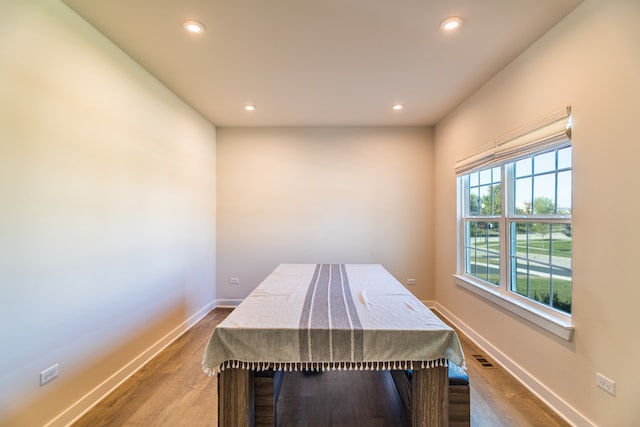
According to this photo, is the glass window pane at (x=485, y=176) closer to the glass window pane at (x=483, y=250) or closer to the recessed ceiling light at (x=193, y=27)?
the glass window pane at (x=483, y=250)

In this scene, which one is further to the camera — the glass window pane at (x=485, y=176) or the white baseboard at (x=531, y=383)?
the glass window pane at (x=485, y=176)

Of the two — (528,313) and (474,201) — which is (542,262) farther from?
(474,201)

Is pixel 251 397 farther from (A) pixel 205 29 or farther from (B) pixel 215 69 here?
(B) pixel 215 69

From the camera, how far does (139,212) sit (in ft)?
8.19

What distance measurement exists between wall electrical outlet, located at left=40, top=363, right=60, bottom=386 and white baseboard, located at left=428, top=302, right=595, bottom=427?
10.8 ft

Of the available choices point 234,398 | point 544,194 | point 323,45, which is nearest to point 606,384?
point 544,194

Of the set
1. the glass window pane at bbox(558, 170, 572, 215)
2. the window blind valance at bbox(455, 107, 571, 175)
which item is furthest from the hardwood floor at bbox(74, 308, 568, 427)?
the window blind valance at bbox(455, 107, 571, 175)

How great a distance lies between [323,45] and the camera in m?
2.15

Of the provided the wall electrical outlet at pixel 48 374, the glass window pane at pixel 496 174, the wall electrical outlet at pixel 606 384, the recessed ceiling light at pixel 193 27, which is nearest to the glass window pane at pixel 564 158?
the glass window pane at pixel 496 174

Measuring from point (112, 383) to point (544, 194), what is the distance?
3.71 metres

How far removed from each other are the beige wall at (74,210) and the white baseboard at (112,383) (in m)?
0.03

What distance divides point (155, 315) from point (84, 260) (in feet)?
3.39

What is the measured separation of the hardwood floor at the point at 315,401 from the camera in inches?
70.6

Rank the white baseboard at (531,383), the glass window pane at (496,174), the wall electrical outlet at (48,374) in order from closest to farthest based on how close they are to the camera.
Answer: the wall electrical outlet at (48,374) → the white baseboard at (531,383) → the glass window pane at (496,174)
